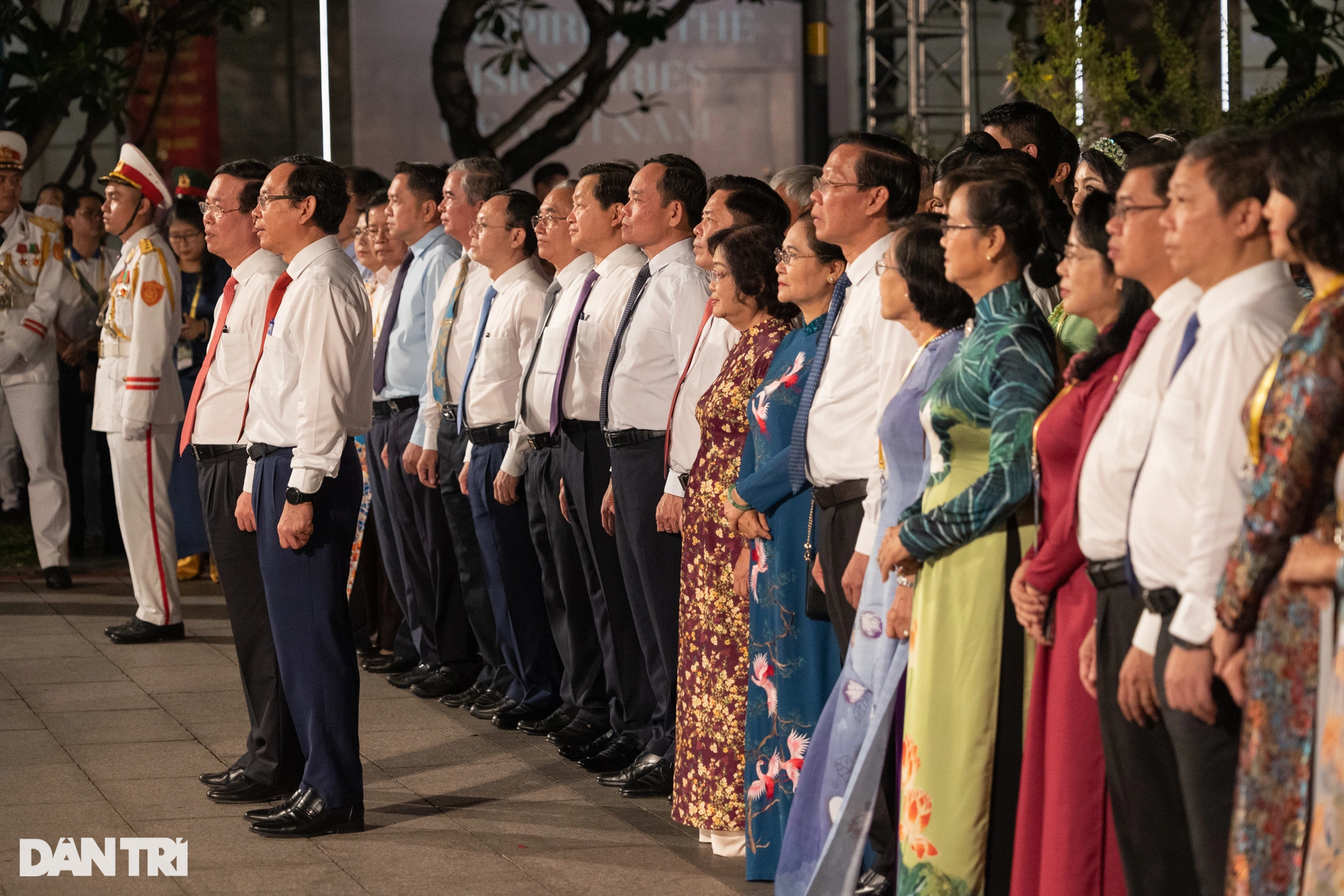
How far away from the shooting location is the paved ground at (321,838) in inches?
143

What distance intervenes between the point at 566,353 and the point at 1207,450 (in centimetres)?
265

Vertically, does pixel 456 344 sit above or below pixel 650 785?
above

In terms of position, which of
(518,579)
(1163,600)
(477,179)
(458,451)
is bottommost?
(518,579)

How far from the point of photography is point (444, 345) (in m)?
5.48

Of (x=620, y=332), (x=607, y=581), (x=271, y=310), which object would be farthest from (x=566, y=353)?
(x=271, y=310)

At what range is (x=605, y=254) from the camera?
4.81 metres

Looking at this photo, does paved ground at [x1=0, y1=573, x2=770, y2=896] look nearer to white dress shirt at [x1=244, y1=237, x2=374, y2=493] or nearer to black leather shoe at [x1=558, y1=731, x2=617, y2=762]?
black leather shoe at [x1=558, y1=731, x2=617, y2=762]

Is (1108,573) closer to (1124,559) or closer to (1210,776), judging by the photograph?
(1124,559)

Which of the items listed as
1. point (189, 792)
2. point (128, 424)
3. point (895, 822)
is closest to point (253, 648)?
point (189, 792)

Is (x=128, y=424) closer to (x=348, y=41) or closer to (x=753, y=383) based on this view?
(x=753, y=383)

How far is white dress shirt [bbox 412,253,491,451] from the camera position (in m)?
5.46

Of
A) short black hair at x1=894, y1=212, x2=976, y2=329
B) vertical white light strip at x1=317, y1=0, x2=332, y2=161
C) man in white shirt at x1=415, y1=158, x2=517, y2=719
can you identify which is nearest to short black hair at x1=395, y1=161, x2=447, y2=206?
man in white shirt at x1=415, y1=158, x2=517, y2=719

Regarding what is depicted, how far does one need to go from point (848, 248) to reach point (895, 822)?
4.03 feet

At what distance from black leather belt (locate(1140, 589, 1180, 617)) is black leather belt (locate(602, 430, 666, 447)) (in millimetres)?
2141
